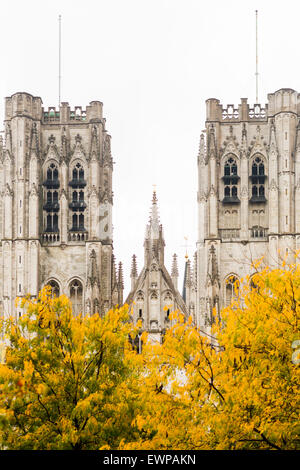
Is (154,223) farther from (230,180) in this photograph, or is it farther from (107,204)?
(230,180)

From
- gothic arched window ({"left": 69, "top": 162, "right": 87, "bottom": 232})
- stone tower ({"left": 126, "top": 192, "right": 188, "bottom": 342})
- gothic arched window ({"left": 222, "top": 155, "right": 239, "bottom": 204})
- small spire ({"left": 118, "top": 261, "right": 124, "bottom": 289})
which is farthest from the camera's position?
small spire ({"left": 118, "top": 261, "right": 124, "bottom": 289})

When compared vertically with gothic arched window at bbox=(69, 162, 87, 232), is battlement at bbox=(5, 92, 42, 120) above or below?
above

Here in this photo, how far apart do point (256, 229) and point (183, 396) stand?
3288cm

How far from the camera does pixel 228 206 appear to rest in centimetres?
7031

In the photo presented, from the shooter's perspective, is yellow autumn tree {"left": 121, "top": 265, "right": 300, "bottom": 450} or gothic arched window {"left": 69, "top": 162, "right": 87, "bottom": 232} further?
gothic arched window {"left": 69, "top": 162, "right": 87, "bottom": 232}

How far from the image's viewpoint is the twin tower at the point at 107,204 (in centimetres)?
6956

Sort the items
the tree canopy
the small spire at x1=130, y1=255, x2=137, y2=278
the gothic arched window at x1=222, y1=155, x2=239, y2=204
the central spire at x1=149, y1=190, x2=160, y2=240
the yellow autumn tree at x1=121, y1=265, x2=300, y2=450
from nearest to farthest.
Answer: the yellow autumn tree at x1=121, y1=265, x2=300, y2=450, the tree canopy, the gothic arched window at x1=222, y1=155, x2=239, y2=204, the central spire at x1=149, y1=190, x2=160, y2=240, the small spire at x1=130, y1=255, x2=137, y2=278

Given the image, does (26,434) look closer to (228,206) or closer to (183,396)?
(183,396)

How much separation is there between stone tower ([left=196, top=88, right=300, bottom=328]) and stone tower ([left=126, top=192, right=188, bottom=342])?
3.04 m

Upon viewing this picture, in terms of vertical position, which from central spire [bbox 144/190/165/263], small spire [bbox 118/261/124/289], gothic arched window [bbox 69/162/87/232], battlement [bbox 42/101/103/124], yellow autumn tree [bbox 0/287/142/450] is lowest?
yellow autumn tree [bbox 0/287/142/450]

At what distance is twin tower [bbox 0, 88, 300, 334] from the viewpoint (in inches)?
2739

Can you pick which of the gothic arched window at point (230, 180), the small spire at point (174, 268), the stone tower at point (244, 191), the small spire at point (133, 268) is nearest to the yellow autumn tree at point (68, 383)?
the stone tower at point (244, 191)

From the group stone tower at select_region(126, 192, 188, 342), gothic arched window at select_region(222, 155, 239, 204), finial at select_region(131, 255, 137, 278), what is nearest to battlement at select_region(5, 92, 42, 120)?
stone tower at select_region(126, 192, 188, 342)

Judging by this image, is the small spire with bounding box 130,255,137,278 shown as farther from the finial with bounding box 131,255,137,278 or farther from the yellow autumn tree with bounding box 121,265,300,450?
the yellow autumn tree with bounding box 121,265,300,450
